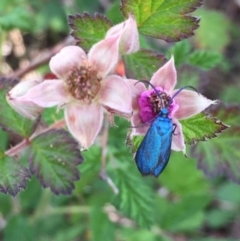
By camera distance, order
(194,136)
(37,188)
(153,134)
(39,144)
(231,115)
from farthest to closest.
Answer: (37,188) < (231,115) < (39,144) < (194,136) < (153,134)

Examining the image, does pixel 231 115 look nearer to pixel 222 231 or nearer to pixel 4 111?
pixel 4 111

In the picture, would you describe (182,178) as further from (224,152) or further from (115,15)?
(115,15)

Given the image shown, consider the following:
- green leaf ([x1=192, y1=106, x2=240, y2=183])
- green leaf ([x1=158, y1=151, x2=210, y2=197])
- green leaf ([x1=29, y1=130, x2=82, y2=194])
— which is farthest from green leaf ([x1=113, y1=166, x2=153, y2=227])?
green leaf ([x1=158, y1=151, x2=210, y2=197])

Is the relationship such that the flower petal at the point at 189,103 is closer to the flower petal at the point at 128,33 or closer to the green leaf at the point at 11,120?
the flower petal at the point at 128,33

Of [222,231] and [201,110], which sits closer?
[201,110]

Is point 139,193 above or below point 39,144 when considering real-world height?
below

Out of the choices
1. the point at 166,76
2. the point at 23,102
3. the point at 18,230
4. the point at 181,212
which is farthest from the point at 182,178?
the point at 23,102

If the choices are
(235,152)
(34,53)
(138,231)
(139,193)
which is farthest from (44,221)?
(34,53)
